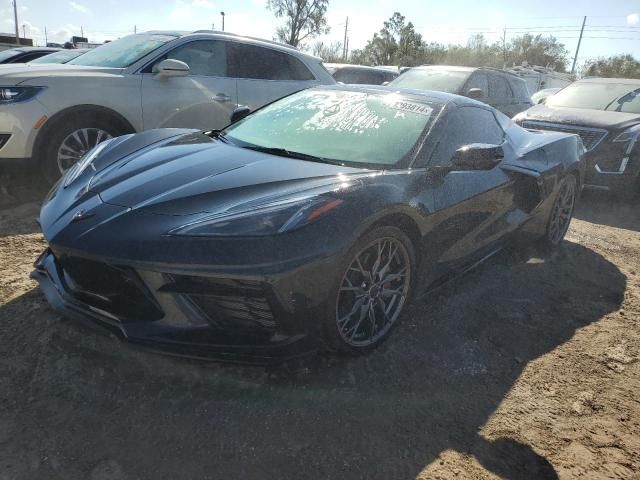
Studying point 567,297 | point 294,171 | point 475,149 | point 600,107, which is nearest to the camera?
point 294,171

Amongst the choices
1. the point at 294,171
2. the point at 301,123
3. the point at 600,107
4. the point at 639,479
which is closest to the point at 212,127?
the point at 301,123

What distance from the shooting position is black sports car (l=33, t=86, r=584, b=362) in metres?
2.00

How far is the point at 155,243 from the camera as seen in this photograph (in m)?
1.99

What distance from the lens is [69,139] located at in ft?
14.6

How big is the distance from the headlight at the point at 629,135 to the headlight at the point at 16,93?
6566 mm

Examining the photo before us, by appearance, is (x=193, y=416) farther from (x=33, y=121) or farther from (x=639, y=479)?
(x=33, y=121)

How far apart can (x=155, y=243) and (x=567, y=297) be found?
9.65ft

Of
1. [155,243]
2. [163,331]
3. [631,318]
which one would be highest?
[155,243]

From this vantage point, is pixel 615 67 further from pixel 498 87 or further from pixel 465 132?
pixel 465 132

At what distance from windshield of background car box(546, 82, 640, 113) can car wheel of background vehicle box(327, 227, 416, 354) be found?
20.0 feet

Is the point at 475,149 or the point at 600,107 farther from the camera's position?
the point at 600,107

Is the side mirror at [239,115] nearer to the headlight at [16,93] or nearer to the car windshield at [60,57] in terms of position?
the headlight at [16,93]

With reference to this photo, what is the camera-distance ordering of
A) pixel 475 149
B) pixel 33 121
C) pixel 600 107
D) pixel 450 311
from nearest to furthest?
pixel 475 149, pixel 450 311, pixel 33 121, pixel 600 107

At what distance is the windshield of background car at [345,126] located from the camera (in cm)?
285
